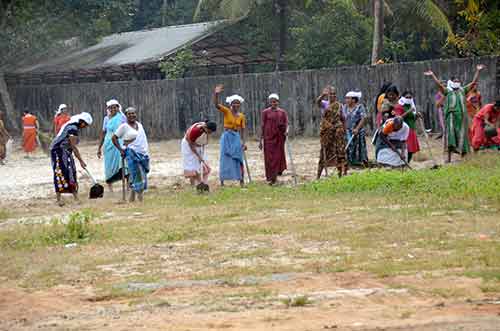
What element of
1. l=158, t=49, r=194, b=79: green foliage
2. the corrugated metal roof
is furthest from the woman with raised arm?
the corrugated metal roof

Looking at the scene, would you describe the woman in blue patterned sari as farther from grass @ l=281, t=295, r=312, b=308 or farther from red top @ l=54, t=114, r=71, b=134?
grass @ l=281, t=295, r=312, b=308

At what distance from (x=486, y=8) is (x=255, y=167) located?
273 inches

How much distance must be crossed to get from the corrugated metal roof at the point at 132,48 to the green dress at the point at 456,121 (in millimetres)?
17384

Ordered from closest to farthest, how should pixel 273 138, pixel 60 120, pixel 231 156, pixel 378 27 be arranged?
pixel 231 156 < pixel 273 138 < pixel 60 120 < pixel 378 27

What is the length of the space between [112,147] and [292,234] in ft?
22.3

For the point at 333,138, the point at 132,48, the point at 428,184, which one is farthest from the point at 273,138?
the point at 132,48

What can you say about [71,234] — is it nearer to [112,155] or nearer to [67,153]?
[67,153]

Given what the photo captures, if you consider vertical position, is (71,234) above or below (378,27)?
below

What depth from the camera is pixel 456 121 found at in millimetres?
19391

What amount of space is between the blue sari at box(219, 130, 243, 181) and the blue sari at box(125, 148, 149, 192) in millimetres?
1923

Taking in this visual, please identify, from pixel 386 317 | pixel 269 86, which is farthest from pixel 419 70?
pixel 386 317

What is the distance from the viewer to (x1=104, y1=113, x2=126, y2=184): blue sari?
17.4 metres

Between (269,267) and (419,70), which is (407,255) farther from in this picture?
(419,70)

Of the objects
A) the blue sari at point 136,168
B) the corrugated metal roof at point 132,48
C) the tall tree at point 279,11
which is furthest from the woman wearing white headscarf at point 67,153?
Answer: the corrugated metal roof at point 132,48
